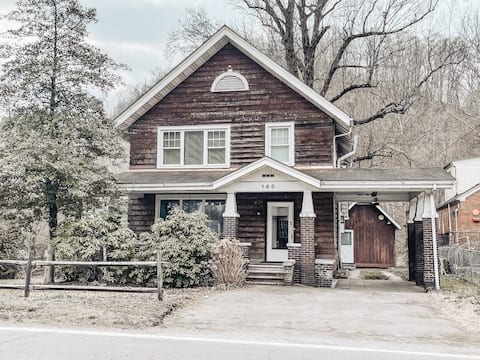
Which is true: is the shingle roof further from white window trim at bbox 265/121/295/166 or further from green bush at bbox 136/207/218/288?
green bush at bbox 136/207/218/288

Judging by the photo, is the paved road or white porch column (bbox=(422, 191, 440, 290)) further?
white porch column (bbox=(422, 191, 440, 290))

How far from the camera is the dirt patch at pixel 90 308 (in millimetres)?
8594

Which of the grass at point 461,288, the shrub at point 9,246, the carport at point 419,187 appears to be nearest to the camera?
the grass at point 461,288

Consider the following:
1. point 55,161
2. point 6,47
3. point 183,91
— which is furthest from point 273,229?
point 6,47

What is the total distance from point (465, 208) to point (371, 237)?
6309 mm

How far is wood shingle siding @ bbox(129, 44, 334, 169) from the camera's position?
57.0 ft

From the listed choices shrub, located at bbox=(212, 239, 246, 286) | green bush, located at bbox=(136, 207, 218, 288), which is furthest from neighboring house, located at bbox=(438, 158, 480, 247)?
green bush, located at bbox=(136, 207, 218, 288)

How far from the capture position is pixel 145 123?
18.6m

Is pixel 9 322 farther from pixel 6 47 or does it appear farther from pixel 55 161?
pixel 6 47

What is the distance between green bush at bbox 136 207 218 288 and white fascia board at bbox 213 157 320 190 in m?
1.46

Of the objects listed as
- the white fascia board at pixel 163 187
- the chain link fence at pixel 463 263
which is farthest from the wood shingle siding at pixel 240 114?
the chain link fence at pixel 463 263

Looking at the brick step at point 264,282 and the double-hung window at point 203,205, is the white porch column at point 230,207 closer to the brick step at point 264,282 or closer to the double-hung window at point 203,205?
the double-hung window at point 203,205

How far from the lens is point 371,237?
29.8 meters

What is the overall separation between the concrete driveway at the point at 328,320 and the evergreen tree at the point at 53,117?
535cm
